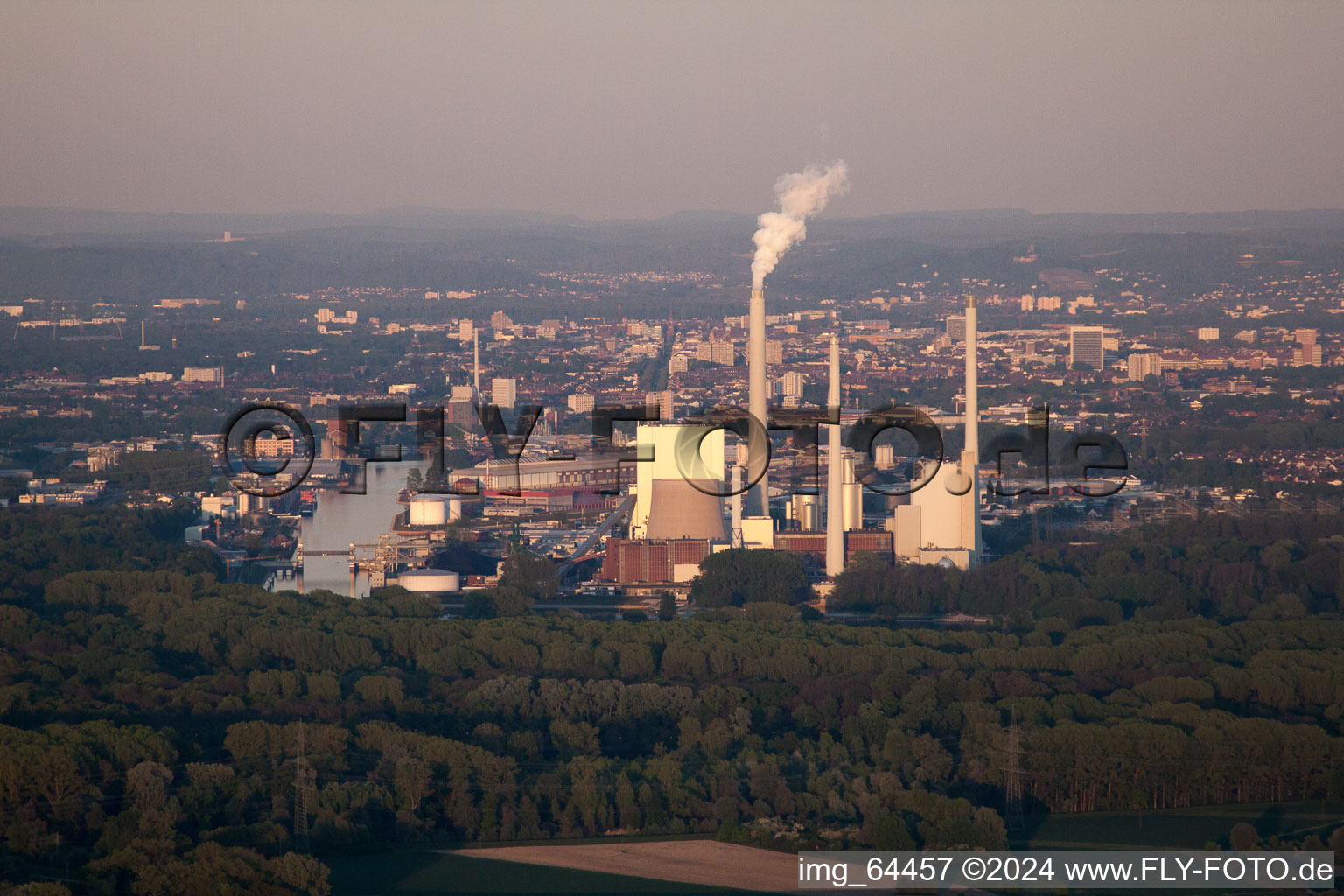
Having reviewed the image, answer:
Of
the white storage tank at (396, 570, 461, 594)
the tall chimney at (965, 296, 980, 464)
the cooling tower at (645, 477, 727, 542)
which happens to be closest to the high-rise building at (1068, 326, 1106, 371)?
the tall chimney at (965, 296, 980, 464)

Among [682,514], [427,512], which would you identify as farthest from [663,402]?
[682,514]

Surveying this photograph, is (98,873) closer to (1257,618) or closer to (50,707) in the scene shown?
(50,707)

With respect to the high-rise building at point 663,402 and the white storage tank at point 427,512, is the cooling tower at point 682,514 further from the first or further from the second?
the high-rise building at point 663,402

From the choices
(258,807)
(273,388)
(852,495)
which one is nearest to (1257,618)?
(852,495)

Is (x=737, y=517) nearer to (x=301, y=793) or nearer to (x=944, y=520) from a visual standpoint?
(x=944, y=520)

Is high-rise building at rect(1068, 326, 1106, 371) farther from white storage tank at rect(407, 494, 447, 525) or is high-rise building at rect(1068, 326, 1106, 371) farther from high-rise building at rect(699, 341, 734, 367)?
white storage tank at rect(407, 494, 447, 525)

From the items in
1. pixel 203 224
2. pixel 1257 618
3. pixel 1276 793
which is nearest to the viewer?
pixel 1276 793
